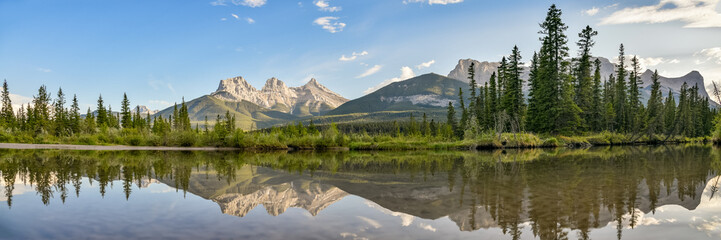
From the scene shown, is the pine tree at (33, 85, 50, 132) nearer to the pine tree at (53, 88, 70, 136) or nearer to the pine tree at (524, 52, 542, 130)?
the pine tree at (53, 88, 70, 136)

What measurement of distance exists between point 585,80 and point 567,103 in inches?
226

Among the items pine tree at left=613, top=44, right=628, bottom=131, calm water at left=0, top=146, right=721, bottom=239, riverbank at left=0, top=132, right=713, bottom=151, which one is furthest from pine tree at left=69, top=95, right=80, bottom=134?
pine tree at left=613, top=44, right=628, bottom=131

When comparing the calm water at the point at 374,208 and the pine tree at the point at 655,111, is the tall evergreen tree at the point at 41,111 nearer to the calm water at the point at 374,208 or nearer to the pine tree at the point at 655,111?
the calm water at the point at 374,208

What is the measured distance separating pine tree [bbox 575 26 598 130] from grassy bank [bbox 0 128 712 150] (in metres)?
3.03

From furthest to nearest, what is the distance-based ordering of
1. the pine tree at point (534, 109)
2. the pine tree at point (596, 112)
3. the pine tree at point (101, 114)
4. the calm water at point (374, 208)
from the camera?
the pine tree at point (101, 114) < the pine tree at point (596, 112) < the pine tree at point (534, 109) < the calm water at point (374, 208)

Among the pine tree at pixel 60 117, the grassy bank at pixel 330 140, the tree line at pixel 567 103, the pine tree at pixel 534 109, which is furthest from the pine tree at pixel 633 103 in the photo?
the pine tree at pixel 60 117

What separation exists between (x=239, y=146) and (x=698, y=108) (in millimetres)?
75778

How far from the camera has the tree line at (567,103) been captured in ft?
135

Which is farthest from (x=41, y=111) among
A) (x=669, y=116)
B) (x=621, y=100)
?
(x=669, y=116)

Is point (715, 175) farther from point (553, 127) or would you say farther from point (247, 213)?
point (553, 127)

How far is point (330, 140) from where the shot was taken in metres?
43.2

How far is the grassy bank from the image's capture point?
126 ft

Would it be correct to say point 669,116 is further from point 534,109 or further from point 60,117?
point 60,117

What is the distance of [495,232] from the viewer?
5.42m
